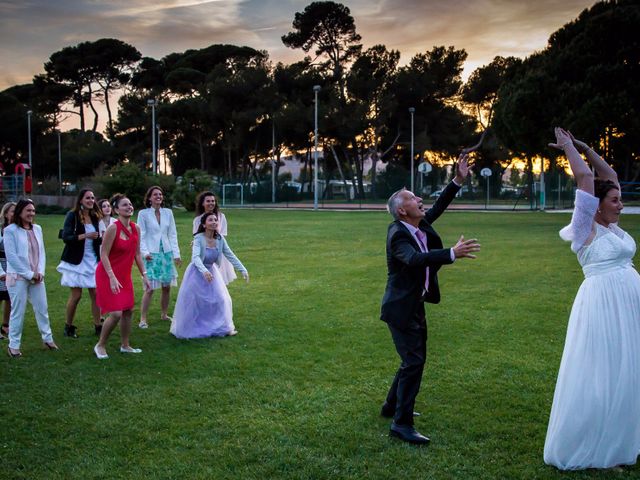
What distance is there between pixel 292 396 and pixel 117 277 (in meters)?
2.67

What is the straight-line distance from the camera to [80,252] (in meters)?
9.20

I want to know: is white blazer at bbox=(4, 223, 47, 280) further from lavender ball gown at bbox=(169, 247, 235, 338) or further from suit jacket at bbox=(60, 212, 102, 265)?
lavender ball gown at bbox=(169, 247, 235, 338)

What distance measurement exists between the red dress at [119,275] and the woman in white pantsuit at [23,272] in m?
0.85

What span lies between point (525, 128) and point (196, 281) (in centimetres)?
2532

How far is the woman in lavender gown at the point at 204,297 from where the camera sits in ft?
28.9

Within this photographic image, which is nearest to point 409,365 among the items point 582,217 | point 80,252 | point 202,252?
point 582,217

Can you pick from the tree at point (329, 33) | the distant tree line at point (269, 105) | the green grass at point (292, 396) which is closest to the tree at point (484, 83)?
the distant tree line at point (269, 105)

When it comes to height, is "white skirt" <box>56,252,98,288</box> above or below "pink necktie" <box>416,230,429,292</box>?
below

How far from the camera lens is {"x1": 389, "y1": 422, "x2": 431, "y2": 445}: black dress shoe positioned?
509 centimetres

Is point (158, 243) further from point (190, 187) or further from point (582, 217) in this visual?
point (190, 187)

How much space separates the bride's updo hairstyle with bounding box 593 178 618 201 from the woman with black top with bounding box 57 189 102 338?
254 inches

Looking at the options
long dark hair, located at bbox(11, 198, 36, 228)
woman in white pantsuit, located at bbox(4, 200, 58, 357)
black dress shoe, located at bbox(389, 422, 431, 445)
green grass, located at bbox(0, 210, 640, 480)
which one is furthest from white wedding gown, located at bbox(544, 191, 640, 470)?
long dark hair, located at bbox(11, 198, 36, 228)

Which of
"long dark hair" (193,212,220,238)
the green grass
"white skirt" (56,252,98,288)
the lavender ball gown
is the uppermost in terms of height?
"long dark hair" (193,212,220,238)

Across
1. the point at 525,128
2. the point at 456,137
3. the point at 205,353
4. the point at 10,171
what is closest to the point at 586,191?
the point at 205,353
